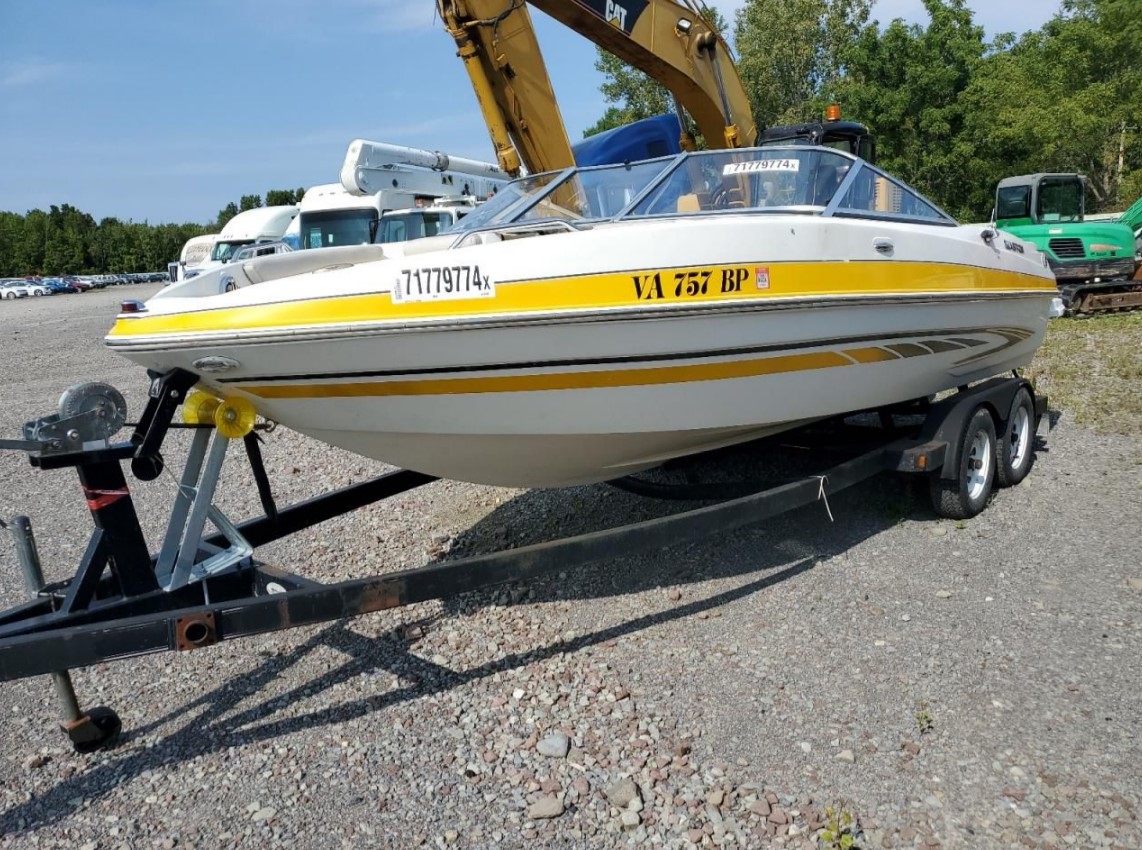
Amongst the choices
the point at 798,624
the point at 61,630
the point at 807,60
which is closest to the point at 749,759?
the point at 798,624

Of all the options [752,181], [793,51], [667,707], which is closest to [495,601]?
[667,707]

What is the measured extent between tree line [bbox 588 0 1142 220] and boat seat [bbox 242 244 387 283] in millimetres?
24010

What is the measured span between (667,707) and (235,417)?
1.93 metres

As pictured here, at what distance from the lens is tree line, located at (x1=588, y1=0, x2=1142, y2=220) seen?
26.0 m

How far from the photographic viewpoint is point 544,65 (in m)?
6.82

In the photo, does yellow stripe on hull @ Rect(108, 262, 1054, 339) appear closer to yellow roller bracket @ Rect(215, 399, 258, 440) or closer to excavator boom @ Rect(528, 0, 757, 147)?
yellow roller bracket @ Rect(215, 399, 258, 440)

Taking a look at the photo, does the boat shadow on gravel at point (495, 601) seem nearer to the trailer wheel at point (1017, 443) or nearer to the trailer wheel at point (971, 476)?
the trailer wheel at point (971, 476)

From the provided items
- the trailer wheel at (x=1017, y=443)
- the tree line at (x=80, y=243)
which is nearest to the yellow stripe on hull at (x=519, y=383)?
the trailer wheel at (x=1017, y=443)

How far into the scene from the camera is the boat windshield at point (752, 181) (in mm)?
4008

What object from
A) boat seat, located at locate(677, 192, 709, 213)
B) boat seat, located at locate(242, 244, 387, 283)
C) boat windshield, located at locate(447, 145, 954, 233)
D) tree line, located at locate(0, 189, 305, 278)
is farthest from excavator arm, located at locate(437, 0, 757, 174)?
tree line, located at locate(0, 189, 305, 278)

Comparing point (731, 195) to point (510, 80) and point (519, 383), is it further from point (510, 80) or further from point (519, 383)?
point (510, 80)

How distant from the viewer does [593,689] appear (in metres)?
3.30

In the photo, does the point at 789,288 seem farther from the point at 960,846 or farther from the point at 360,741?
the point at 360,741

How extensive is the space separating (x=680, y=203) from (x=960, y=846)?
273cm
